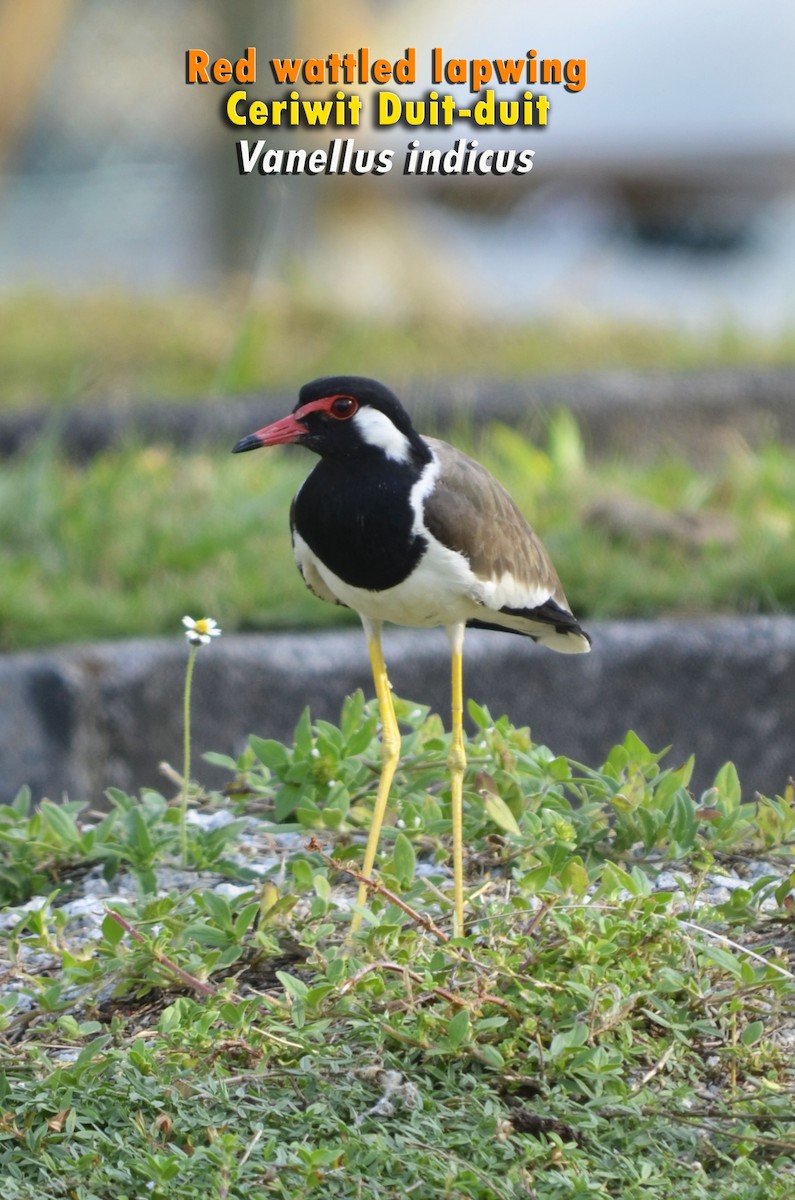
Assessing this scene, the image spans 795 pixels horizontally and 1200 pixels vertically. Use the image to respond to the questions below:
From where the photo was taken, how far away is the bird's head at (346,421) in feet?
8.81

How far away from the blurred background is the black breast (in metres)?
1.68

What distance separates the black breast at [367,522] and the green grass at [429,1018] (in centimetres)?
44

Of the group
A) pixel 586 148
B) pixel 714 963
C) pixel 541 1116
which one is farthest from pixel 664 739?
pixel 586 148

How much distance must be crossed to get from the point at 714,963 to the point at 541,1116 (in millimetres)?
408

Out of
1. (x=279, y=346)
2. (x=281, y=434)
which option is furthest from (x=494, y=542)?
(x=279, y=346)

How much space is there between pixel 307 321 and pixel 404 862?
495 cm

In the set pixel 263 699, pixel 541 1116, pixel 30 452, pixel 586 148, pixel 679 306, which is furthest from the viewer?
pixel 586 148

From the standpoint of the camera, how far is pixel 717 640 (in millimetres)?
4074

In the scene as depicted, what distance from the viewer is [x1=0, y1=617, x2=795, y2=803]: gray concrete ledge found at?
12.9 ft

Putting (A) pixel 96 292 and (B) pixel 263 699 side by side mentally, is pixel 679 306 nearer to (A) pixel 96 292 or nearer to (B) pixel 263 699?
(A) pixel 96 292

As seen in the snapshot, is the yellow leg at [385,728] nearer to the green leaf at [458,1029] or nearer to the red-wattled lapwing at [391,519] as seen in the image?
the red-wattled lapwing at [391,519]

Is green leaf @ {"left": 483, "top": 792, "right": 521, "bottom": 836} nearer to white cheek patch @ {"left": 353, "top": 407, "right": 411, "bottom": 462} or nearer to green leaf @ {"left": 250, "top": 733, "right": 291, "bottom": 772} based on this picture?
green leaf @ {"left": 250, "top": 733, "right": 291, "bottom": 772}

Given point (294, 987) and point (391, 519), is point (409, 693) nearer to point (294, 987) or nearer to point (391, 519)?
point (391, 519)

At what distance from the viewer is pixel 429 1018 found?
2.44m
